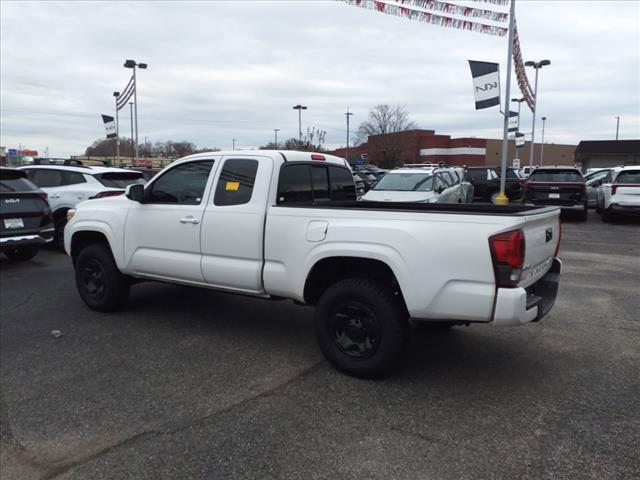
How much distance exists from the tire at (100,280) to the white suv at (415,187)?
24.6 ft

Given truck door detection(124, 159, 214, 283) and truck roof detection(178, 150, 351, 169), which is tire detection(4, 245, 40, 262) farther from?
truck roof detection(178, 150, 351, 169)

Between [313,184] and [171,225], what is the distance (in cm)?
151

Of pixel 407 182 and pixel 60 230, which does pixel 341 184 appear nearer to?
pixel 60 230

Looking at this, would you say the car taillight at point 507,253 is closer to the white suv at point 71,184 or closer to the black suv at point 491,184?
the white suv at point 71,184

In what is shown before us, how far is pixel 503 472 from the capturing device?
2.88m

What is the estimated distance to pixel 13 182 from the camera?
8.95 metres

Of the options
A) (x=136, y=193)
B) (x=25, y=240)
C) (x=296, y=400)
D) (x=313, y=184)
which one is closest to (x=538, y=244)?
(x=296, y=400)

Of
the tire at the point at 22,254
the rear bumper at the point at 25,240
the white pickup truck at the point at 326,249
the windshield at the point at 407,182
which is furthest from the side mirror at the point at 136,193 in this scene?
the windshield at the point at 407,182

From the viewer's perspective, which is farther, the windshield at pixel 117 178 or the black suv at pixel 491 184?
the black suv at pixel 491 184

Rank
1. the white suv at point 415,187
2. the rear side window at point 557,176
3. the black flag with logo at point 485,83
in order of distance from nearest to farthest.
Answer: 1. the white suv at point 415,187
2. the black flag with logo at point 485,83
3. the rear side window at point 557,176

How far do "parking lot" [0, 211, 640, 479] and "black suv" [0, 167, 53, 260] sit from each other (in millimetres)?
3083

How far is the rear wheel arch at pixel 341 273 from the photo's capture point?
4102 millimetres

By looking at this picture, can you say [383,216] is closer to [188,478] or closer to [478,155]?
[188,478]

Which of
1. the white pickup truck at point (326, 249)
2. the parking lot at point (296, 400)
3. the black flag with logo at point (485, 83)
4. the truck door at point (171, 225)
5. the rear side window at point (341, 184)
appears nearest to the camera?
the parking lot at point (296, 400)
